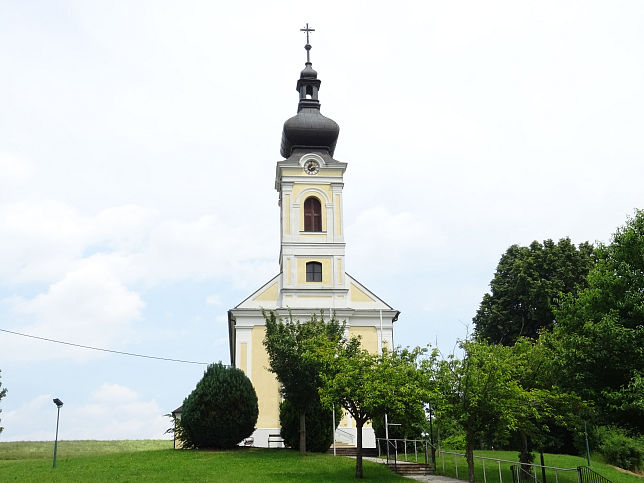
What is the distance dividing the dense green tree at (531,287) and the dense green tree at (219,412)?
20.2 metres

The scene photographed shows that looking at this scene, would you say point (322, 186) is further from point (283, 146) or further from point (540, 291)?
point (540, 291)

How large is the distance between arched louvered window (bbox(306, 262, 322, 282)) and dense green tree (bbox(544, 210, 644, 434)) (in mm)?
19786

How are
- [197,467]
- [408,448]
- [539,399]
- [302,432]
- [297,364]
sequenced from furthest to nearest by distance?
[408,448] → [302,432] → [297,364] → [539,399] → [197,467]

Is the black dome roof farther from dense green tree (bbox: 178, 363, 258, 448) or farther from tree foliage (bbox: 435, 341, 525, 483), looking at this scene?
tree foliage (bbox: 435, 341, 525, 483)

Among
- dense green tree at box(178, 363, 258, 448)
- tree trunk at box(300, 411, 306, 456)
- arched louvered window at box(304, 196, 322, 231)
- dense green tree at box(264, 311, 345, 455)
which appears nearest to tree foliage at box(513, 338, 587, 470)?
dense green tree at box(264, 311, 345, 455)

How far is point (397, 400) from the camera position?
23562mm

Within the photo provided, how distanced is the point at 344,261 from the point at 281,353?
15.0 meters

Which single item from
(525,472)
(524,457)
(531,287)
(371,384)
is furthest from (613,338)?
(531,287)

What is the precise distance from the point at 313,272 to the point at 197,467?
65.1 ft

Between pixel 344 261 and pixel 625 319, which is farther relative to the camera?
pixel 344 261

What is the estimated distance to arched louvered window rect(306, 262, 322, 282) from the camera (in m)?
42.9

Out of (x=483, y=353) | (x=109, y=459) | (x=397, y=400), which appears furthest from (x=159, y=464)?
(x=483, y=353)

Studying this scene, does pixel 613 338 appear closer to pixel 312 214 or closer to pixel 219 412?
pixel 219 412

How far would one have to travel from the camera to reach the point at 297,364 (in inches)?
1123
